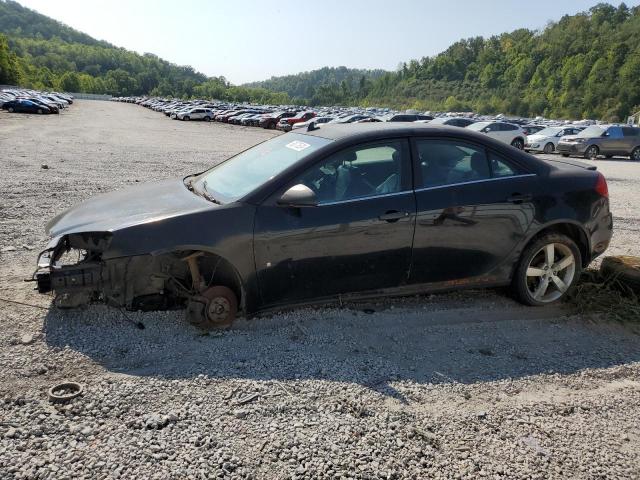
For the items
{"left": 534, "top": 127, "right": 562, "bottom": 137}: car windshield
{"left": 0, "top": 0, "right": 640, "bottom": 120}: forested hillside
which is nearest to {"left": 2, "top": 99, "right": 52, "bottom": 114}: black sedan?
{"left": 534, "top": 127, "right": 562, "bottom": 137}: car windshield

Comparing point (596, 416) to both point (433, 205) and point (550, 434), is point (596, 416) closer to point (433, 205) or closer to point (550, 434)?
point (550, 434)

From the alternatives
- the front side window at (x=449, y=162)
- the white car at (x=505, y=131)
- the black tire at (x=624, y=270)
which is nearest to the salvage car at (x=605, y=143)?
the white car at (x=505, y=131)

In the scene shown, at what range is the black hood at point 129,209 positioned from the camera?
149 inches

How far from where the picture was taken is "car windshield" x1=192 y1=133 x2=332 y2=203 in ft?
13.5

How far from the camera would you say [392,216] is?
408cm

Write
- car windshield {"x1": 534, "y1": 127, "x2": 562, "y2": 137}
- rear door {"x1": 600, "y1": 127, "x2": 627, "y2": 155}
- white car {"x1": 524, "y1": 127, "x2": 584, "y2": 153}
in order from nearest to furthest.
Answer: rear door {"x1": 600, "y1": 127, "x2": 627, "y2": 155}
white car {"x1": 524, "y1": 127, "x2": 584, "y2": 153}
car windshield {"x1": 534, "y1": 127, "x2": 562, "y2": 137}

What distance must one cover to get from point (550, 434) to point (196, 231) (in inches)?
105

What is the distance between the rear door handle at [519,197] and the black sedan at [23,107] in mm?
47831

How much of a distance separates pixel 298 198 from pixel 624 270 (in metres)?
3.49

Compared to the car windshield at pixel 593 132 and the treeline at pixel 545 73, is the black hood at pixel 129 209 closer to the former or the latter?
the car windshield at pixel 593 132

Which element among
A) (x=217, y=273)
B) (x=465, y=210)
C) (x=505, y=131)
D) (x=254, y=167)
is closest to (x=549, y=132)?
(x=505, y=131)

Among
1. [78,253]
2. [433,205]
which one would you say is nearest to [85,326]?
[78,253]

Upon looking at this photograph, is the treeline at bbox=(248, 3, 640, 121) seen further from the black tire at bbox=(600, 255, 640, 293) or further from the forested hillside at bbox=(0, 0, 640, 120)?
the black tire at bbox=(600, 255, 640, 293)

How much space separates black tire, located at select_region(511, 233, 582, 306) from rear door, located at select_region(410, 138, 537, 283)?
7.9 inches
